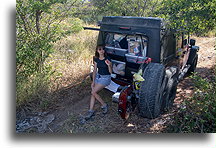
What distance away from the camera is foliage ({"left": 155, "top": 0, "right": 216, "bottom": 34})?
315cm

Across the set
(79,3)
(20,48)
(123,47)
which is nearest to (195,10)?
(123,47)

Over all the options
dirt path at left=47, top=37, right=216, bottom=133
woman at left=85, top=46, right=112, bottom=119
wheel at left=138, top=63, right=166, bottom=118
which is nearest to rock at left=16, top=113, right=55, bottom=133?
dirt path at left=47, top=37, right=216, bottom=133

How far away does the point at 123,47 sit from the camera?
393 cm

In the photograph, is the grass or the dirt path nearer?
the dirt path

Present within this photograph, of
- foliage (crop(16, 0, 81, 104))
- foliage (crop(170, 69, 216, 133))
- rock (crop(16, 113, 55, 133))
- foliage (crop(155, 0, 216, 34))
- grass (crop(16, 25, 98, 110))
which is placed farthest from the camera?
grass (crop(16, 25, 98, 110))

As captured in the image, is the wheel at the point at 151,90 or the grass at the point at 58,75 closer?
the wheel at the point at 151,90

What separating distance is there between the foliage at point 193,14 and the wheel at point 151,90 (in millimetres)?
913

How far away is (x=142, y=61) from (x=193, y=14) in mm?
1169

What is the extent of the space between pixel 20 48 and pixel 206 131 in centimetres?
371

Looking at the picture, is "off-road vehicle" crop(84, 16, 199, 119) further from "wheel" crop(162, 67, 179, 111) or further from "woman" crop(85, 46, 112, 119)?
"woman" crop(85, 46, 112, 119)

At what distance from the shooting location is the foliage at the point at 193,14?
3151mm

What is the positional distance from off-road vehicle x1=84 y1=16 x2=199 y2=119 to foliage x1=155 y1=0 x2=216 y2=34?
0.26 metres

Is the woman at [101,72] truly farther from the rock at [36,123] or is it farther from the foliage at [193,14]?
the foliage at [193,14]

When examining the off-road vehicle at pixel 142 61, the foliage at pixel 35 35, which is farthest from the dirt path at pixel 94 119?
the foliage at pixel 35 35
